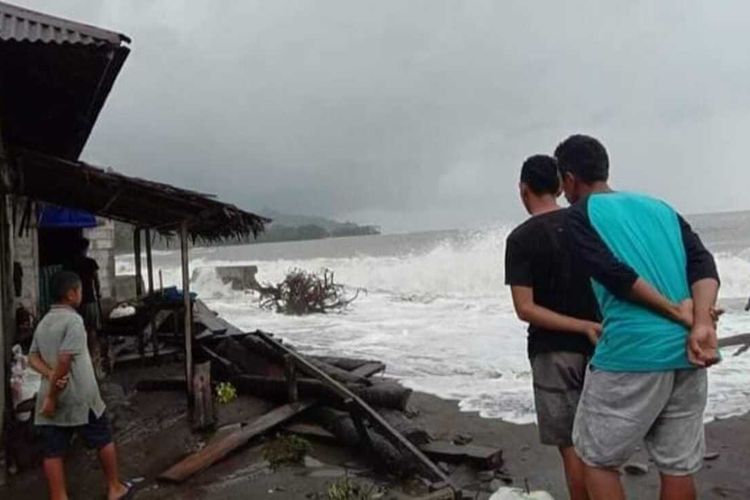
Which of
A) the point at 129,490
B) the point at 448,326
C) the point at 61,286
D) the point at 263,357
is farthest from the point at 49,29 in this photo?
the point at 448,326

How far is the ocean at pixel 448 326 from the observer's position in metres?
8.62

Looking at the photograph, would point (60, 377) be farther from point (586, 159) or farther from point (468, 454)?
point (586, 159)

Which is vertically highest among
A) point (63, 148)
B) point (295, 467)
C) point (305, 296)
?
point (63, 148)

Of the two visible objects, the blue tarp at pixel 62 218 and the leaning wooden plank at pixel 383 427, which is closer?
the leaning wooden plank at pixel 383 427

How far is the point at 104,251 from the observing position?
16.7 meters

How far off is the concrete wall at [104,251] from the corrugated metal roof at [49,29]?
38.4ft

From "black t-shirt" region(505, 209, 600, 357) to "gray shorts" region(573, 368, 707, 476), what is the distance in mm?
717

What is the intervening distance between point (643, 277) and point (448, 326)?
1437cm

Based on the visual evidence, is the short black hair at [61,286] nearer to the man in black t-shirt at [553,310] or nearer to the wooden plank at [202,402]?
the wooden plank at [202,402]

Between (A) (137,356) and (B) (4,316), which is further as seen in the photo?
(A) (137,356)

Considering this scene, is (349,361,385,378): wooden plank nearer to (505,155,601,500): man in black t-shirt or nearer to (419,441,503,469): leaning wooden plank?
(419,441,503,469): leaning wooden plank

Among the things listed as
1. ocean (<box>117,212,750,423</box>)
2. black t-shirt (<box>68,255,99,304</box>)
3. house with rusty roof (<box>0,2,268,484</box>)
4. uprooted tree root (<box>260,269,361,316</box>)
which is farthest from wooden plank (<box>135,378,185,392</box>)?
uprooted tree root (<box>260,269,361,316</box>)

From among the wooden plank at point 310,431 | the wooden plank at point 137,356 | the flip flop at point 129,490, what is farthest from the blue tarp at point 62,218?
the flip flop at point 129,490

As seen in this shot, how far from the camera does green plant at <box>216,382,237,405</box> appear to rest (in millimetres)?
7323
